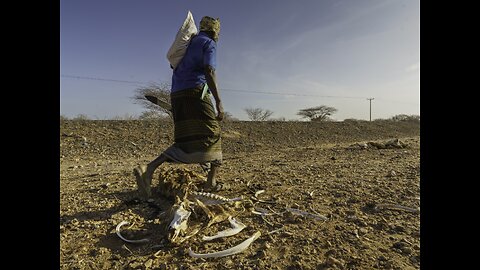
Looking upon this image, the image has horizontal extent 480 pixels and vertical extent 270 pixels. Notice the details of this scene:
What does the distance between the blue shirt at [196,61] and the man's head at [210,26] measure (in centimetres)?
6

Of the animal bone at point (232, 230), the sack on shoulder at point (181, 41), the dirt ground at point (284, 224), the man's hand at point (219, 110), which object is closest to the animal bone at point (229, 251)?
the dirt ground at point (284, 224)

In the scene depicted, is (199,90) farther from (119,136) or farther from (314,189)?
(119,136)

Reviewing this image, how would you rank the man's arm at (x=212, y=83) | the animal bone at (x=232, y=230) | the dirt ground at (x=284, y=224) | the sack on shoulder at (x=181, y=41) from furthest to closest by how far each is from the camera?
1. the sack on shoulder at (x=181, y=41)
2. the man's arm at (x=212, y=83)
3. the animal bone at (x=232, y=230)
4. the dirt ground at (x=284, y=224)

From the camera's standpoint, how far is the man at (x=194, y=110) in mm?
2820

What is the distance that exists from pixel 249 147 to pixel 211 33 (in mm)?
6391

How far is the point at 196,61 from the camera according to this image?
283 cm

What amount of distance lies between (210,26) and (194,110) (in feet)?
3.03

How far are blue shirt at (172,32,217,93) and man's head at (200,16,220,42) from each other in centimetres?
6

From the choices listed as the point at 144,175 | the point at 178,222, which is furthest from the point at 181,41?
the point at 178,222

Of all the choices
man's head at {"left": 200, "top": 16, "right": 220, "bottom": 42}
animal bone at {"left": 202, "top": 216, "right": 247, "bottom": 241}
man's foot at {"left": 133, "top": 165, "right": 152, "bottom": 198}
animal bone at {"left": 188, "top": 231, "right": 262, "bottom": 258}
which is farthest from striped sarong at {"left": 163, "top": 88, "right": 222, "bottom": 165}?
animal bone at {"left": 188, "top": 231, "right": 262, "bottom": 258}

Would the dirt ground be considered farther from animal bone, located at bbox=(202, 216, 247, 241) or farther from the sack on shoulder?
the sack on shoulder

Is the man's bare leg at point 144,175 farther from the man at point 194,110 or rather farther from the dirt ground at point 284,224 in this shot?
the dirt ground at point 284,224
